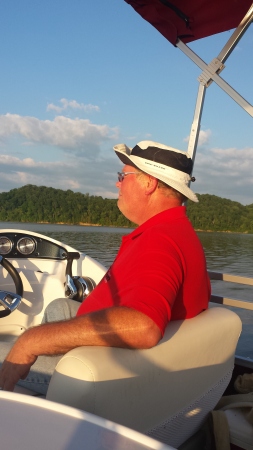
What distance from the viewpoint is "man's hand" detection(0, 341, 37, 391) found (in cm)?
140

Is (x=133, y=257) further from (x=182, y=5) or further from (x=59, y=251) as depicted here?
(x=59, y=251)

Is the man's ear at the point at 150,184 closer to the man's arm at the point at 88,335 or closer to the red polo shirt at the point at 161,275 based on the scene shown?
the red polo shirt at the point at 161,275

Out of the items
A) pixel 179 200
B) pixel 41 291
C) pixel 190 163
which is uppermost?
pixel 190 163

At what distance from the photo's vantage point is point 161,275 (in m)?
1.34

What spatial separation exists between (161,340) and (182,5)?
6.26 ft

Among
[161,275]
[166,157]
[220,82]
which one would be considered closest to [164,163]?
[166,157]

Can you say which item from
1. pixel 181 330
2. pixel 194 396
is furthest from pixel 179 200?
pixel 194 396

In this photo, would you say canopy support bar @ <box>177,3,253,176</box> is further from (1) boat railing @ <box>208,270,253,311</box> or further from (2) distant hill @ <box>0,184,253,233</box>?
(2) distant hill @ <box>0,184,253,233</box>

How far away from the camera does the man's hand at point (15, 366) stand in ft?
4.59

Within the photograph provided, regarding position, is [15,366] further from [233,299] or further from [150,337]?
[233,299]

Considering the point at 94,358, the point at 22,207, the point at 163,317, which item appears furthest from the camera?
the point at 22,207

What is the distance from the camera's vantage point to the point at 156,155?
169 cm

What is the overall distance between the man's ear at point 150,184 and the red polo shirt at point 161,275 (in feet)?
0.34

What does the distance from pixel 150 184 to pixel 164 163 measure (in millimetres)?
87
